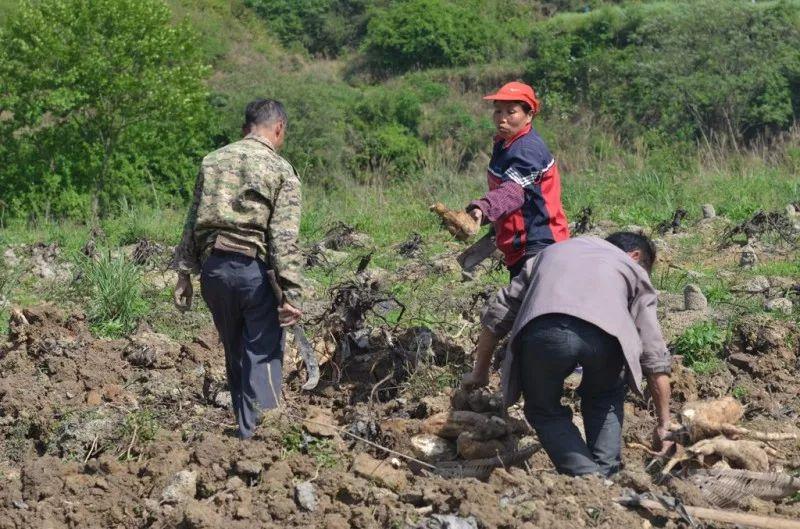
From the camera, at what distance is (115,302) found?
8.04 m

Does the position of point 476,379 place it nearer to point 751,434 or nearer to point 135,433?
point 751,434

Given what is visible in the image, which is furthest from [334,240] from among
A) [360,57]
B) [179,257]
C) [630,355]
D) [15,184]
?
[360,57]

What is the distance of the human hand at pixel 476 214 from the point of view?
5.24 meters

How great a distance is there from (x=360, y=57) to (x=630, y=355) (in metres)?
50.2

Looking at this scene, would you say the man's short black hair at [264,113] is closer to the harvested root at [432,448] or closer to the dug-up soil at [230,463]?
the dug-up soil at [230,463]

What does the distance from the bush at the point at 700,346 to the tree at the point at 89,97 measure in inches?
764

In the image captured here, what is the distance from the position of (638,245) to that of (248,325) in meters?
1.81

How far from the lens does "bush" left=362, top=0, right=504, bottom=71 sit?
51.1 m

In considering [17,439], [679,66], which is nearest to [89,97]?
[679,66]

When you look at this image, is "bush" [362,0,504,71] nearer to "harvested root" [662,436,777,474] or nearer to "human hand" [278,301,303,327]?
"human hand" [278,301,303,327]

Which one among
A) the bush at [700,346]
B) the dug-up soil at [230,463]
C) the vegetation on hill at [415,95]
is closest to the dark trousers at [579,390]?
the dug-up soil at [230,463]

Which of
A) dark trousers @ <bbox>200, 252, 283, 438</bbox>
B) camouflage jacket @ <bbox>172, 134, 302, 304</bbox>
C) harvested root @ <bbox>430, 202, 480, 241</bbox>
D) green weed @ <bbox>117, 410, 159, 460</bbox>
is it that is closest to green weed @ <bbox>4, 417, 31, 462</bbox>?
green weed @ <bbox>117, 410, 159, 460</bbox>

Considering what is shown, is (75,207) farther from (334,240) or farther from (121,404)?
(121,404)

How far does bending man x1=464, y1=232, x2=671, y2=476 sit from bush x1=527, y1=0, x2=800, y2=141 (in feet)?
71.7
